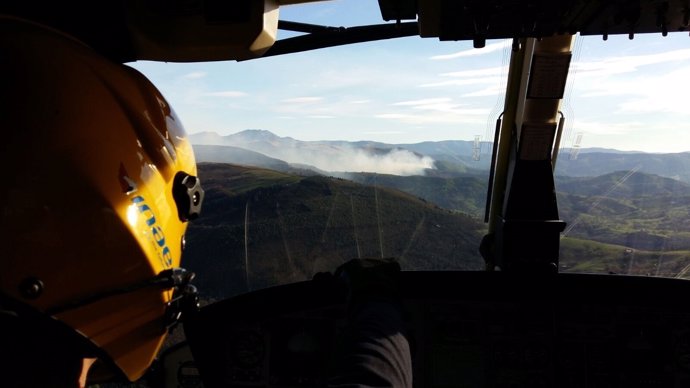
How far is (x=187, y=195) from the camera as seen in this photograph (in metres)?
1.53

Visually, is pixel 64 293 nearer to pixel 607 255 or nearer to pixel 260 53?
pixel 260 53

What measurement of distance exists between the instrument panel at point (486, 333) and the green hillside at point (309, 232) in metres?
0.15

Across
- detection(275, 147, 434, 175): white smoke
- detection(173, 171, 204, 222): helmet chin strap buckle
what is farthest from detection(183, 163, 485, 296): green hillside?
detection(173, 171, 204, 222): helmet chin strap buckle

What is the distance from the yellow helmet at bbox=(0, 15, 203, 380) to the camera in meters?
1.21

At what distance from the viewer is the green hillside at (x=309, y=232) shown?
251cm

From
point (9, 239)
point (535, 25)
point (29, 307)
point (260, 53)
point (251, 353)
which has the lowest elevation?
point (251, 353)

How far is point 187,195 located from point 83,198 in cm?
32

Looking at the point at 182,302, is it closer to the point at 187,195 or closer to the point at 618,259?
the point at 187,195

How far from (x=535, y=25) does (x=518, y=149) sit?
39.4 inches

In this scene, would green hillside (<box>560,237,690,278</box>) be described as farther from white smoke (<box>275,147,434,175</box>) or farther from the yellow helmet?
the yellow helmet

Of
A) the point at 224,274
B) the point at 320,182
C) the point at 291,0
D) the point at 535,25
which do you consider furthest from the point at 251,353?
the point at 535,25

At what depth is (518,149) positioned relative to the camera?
263 cm

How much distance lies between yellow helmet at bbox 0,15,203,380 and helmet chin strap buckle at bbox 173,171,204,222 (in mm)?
30

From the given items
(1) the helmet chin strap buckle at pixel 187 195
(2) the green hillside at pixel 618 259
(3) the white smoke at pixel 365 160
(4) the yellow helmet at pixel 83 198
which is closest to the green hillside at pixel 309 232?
(3) the white smoke at pixel 365 160
